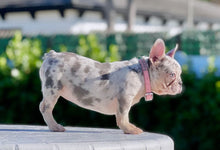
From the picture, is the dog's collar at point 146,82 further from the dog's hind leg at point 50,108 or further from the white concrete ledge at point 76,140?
the dog's hind leg at point 50,108

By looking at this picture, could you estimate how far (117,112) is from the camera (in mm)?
3406

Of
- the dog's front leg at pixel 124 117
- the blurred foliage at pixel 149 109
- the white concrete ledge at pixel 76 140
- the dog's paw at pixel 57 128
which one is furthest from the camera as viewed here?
the blurred foliage at pixel 149 109

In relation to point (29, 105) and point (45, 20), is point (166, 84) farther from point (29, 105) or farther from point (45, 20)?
point (45, 20)

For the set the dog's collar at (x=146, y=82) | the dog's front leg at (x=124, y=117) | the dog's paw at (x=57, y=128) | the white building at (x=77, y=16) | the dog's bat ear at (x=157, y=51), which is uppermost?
the dog's bat ear at (x=157, y=51)

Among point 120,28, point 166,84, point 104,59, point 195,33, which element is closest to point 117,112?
point 166,84

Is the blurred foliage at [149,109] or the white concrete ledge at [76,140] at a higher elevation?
the white concrete ledge at [76,140]

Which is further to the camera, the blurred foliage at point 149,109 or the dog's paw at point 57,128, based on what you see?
the blurred foliage at point 149,109

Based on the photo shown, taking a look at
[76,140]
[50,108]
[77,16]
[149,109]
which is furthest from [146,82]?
[77,16]

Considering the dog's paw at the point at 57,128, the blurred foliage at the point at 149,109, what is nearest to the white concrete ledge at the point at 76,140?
the dog's paw at the point at 57,128

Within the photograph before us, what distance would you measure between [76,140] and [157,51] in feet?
A: 2.65

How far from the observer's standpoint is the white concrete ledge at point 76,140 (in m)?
2.63

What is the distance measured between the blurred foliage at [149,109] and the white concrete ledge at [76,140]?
4.43 meters

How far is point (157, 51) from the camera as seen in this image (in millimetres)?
3402

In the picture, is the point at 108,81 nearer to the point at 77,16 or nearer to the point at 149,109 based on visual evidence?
the point at 149,109
